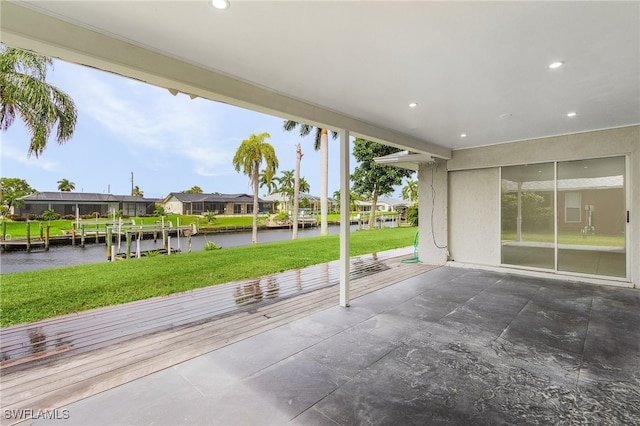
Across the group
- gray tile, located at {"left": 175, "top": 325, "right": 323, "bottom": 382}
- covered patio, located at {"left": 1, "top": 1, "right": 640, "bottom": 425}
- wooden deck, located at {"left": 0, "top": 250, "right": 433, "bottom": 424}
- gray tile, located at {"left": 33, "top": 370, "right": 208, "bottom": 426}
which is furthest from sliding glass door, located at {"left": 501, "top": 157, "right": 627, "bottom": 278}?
gray tile, located at {"left": 33, "top": 370, "right": 208, "bottom": 426}

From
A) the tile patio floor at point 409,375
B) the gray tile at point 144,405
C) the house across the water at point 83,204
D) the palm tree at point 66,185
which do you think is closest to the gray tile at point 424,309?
the tile patio floor at point 409,375

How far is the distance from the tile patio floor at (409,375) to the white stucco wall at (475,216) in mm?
2451

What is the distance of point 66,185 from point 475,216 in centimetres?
2493

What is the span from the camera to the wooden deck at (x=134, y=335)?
218 centimetres

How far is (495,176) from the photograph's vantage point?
6.07 metres

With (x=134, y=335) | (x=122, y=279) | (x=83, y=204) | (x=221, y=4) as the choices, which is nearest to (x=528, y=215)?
(x=221, y=4)

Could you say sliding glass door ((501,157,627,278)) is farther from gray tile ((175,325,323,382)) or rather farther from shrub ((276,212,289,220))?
shrub ((276,212,289,220))

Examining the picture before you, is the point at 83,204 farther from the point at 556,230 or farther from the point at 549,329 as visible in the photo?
the point at 556,230

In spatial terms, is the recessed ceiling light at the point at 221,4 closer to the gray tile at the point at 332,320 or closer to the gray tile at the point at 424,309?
the gray tile at the point at 332,320

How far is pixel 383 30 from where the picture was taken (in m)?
2.05

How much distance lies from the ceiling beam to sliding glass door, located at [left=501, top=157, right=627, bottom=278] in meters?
4.66

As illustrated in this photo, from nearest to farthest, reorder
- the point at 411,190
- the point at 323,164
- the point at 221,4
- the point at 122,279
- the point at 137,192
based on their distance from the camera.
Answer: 1. the point at 221,4
2. the point at 122,279
3. the point at 323,164
4. the point at 137,192
5. the point at 411,190

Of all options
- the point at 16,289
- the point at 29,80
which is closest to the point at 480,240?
the point at 16,289

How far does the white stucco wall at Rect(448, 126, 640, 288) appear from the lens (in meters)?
4.66
